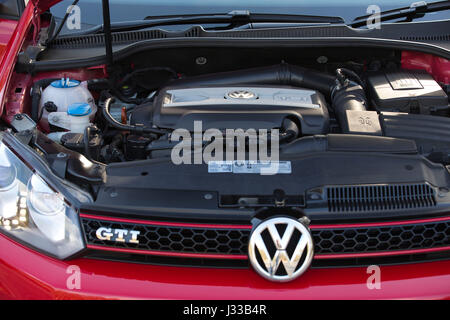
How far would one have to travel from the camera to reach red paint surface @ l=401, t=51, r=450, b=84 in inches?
85.9

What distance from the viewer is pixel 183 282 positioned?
1.33m

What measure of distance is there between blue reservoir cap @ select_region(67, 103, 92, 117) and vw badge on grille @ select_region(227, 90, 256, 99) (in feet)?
1.70

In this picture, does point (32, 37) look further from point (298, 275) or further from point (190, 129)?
point (298, 275)

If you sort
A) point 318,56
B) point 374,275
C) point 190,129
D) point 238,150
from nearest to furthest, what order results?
point 374,275 → point 238,150 → point 190,129 → point 318,56

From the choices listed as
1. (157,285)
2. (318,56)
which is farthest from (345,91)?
(157,285)

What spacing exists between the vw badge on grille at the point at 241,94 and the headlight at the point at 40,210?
0.66 meters

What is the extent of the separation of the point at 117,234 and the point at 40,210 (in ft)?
0.72

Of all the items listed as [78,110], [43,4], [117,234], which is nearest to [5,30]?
[43,4]

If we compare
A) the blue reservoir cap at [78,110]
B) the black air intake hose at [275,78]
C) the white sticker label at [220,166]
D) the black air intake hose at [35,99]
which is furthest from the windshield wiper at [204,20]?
the white sticker label at [220,166]

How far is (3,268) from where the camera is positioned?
52.1 inches

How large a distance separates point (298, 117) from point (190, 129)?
362mm

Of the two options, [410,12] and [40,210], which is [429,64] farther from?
[40,210]

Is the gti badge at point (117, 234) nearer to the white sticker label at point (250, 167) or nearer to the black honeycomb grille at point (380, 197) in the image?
the white sticker label at point (250, 167)

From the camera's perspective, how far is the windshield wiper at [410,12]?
2293mm
